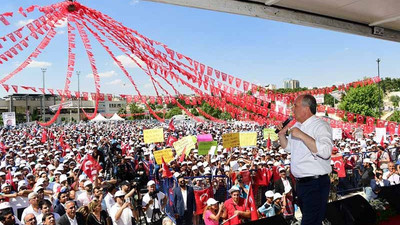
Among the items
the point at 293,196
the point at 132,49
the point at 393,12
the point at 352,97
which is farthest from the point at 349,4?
the point at 352,97

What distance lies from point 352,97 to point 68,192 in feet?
156

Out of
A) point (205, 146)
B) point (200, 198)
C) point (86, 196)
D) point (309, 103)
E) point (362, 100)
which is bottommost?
point (200, 198)

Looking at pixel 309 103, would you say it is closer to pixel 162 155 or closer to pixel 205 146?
pixel 162 155

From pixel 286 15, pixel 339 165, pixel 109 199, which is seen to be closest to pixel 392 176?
pixel 339 165

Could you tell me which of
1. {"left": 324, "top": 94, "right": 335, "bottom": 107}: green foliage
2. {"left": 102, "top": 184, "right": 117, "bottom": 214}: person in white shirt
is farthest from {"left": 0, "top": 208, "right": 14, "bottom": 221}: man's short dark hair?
{"left": 324, "top": 94, "right": 335, "bottom": 107}: green foliage

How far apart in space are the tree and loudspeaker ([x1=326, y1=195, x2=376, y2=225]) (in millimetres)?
45596

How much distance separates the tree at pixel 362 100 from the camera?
148 feet

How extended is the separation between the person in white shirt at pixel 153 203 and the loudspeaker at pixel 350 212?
451 centimetres

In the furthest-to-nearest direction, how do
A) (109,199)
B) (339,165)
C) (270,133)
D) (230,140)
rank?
1. (270,133)
2. (230,140)
3. (339,165)
4. (109,199)

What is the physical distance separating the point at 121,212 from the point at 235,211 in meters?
2.19

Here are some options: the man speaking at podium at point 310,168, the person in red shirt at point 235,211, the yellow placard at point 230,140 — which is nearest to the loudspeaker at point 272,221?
the man speaking at podium at point 310,168

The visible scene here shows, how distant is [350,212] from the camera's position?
13.5ft

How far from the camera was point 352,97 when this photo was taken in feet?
152

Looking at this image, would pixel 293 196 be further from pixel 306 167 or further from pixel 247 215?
pixel 306 167
